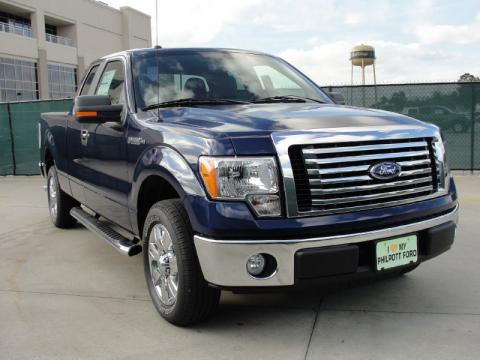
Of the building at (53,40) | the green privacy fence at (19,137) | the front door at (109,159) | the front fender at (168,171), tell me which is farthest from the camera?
the building at (53,40)

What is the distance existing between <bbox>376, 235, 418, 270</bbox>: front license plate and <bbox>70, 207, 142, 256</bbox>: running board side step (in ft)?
5.85

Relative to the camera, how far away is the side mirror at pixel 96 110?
3.92 m

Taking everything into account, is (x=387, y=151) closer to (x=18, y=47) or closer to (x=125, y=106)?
(x=125, y=106)

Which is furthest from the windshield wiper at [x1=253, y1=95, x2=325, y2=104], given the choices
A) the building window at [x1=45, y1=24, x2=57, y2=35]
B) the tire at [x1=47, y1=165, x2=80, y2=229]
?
the building window at [x1=45, y1=24, x2=57, y2=35]

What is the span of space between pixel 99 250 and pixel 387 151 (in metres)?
3.29

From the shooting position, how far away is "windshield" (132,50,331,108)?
4133mm

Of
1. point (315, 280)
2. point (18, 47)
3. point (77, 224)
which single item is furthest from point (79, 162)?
point (18, 47)

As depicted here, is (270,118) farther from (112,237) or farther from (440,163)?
(112,237)

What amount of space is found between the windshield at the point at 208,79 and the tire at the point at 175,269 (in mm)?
1060

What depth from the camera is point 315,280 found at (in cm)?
294

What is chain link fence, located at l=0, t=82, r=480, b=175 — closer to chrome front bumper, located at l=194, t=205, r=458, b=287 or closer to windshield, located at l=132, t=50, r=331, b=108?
windshield, located at l=132, t=50, r=331, b=108

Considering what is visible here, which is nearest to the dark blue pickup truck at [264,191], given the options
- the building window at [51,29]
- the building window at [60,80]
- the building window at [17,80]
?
the building window at [17,80]

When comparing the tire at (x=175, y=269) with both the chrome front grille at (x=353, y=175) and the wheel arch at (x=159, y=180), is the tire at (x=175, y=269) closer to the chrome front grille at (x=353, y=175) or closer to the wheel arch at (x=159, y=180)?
the wheel arch at (x=159, y=180)

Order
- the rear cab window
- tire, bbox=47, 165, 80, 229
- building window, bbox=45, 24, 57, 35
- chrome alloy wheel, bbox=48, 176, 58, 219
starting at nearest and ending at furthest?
the rear cab window → tire, bbox=47, 165, 80, 229 → chrome alloy wheel, bbox=48, 176, 58, 219 → building window, bbox=45, 24, 57, 35
